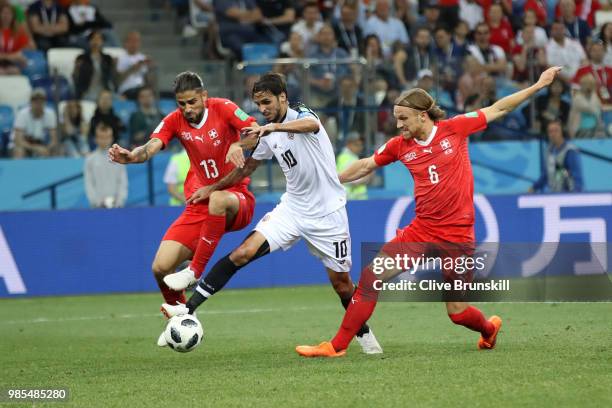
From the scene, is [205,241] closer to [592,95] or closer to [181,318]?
[181,318]

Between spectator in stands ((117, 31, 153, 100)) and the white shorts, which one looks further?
spectator in stands ((117, 31, 153, 100))

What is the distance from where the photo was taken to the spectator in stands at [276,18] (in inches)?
817

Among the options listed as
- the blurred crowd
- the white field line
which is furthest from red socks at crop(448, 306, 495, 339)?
the blurred crowd

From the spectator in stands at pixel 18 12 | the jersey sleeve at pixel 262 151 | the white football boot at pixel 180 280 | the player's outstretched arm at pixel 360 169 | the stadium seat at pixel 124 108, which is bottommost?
the white football boot at pixel 180 280

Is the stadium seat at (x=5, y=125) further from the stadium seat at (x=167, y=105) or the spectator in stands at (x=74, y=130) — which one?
the stadium seat at (x=167, y=105)

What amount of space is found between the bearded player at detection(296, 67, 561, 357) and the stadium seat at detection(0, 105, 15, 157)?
31.9ft

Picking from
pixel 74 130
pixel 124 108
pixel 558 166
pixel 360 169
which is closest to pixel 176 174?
pixel 124 108

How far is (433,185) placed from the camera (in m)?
8.98

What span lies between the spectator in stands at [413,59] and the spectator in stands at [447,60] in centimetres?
16

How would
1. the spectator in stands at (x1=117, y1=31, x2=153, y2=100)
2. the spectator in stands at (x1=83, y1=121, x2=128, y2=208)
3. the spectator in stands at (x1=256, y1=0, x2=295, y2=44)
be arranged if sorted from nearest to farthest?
the spectator in stands at (x1=83, y1=121, x2=128, y2=208) → the spectator in stands at (x1=117, y1=31, x2=153, y2=100) → the spectator in stands at (x1=256, y1=0, x2=295, y2=44)

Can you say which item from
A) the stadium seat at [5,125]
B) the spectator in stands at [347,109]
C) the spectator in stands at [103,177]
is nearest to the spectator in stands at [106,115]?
the spectator in stands at [103,177]

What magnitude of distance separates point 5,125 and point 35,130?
2.43 ft

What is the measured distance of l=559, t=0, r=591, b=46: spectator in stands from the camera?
69.7ft

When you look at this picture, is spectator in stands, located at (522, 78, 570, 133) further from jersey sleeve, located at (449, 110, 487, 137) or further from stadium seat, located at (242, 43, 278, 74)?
jersey sleeve, located at (449, 110, 487, 137)
